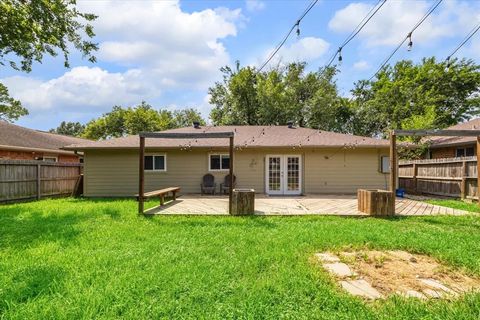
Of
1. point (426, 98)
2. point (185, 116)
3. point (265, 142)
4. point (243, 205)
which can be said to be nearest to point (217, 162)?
point (265, 142)

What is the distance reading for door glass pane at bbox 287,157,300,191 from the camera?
12.7 meters

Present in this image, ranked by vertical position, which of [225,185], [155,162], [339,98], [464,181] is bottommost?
[225,185]

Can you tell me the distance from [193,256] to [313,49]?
18.6 feet

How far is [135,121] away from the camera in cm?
3203

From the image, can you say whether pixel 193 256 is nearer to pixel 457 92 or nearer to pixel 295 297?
pixel 295 297

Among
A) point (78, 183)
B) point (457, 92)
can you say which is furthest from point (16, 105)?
point (457, 92)

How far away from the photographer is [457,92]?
23.6 metres

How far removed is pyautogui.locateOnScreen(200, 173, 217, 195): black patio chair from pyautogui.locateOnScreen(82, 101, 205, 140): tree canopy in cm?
2135

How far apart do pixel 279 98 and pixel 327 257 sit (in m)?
20.5

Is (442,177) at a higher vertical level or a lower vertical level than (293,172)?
lower

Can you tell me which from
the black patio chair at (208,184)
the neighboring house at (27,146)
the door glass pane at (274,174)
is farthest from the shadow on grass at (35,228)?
the door glass pane at (274,174)

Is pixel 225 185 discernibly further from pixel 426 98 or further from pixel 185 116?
pixel 185 116

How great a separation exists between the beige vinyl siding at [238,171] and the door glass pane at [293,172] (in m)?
0.27

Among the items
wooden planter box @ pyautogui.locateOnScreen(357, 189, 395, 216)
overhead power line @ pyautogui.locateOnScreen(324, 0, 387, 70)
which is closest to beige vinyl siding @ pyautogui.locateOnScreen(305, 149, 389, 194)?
wooden planter box @ pyautogui.locateOnScreen(357, 189, 395, 216)
